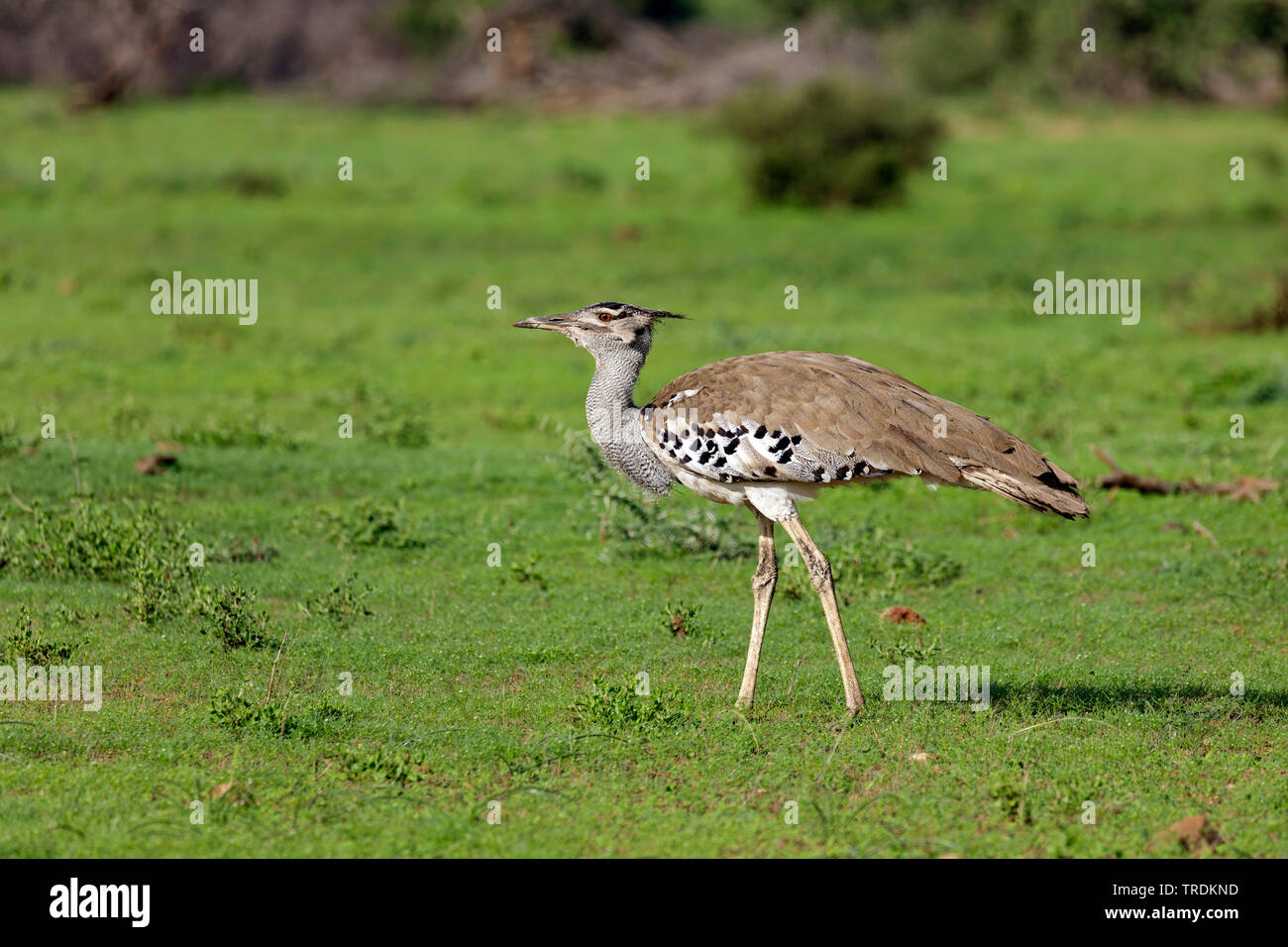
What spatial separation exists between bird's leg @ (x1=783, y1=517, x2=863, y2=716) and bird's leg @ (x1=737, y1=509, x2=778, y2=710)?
0.57 ft

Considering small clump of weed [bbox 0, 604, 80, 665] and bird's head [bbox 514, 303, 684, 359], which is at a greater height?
bird's head [bbox 514, 303, 684, 359]

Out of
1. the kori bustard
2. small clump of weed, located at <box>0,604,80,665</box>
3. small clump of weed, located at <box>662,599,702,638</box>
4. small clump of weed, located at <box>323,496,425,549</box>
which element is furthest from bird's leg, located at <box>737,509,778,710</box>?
small clump of weed, located at <box>0,604,80,665</box>

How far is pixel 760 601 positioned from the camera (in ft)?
19.7

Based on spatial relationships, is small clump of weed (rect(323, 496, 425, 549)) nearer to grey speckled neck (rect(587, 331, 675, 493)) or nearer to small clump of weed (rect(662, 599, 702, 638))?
small clump of weed (rect(662, 599, 702, 638))

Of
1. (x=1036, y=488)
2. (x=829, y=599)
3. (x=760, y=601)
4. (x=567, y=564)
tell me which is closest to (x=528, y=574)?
(x=567, y=564)

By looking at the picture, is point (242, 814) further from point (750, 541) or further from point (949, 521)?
point (949, 521)

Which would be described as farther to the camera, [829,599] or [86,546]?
[86,546]

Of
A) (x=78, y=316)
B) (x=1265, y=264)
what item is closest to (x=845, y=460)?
(x=78, y=316)

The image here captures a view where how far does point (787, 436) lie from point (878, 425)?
313 mm

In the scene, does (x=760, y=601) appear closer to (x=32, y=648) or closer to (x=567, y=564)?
(x=567, y=564)

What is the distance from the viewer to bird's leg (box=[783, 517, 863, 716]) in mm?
5723

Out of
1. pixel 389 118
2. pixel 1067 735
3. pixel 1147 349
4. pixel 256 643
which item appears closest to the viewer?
pixel 1067 735

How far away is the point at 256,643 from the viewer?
20.9 feet

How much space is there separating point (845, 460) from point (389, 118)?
73.1 ft
